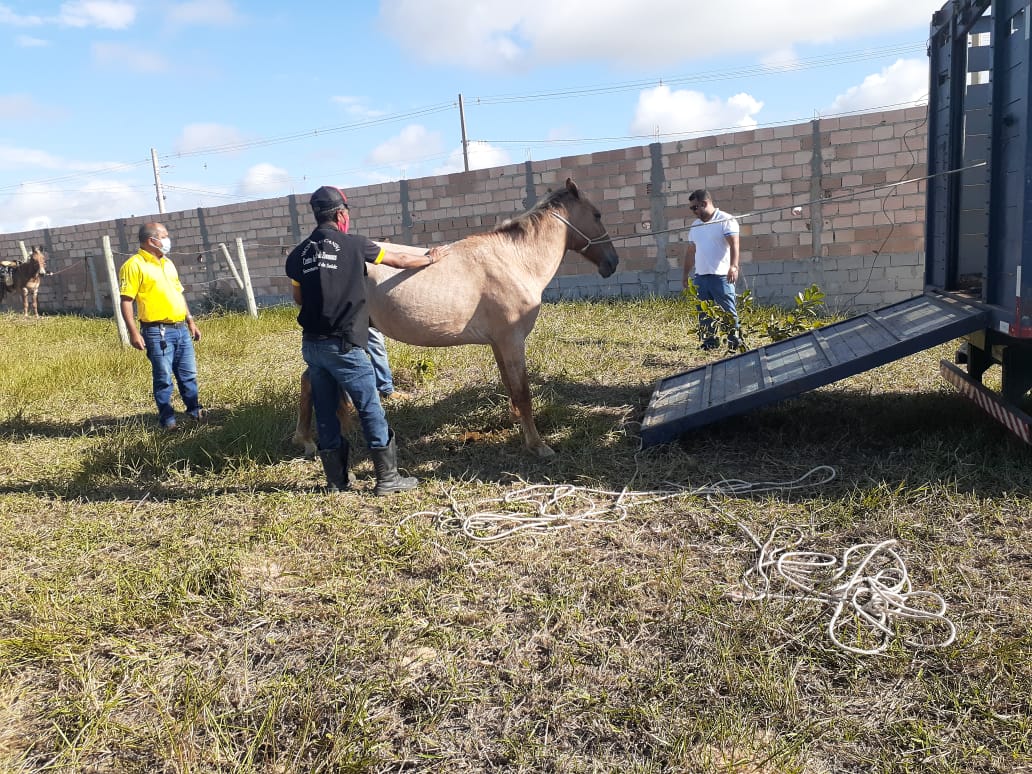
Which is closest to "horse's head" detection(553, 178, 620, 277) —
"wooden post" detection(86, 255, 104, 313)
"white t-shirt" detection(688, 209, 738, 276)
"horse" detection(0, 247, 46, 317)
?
"white t-shirt" detection(688, 209, 738, 276)

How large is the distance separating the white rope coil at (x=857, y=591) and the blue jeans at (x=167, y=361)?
190 inches

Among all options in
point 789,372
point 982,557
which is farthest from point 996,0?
point 982,557

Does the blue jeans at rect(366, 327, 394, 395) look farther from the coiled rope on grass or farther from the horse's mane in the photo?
the coiled rope on grass

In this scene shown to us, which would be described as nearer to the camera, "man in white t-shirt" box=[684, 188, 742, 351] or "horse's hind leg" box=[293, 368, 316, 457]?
"horse's hind leg" box=[293, 368, 316, 457]

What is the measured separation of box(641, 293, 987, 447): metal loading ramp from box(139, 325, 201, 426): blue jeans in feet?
13.1

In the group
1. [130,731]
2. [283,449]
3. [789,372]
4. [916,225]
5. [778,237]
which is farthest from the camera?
[778,237]

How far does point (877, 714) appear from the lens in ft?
7.37

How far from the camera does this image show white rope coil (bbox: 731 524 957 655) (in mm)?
2627

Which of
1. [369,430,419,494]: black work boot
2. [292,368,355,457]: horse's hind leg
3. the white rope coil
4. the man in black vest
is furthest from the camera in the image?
[292,368,355,457]: horse's hind leg

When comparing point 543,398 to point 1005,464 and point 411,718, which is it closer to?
point 1005,464

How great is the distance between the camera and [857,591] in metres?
2.90

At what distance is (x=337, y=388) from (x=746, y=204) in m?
8.77

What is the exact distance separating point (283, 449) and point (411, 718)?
3.39 m

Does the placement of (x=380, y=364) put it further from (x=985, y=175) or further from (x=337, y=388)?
(x=985, y=175)
